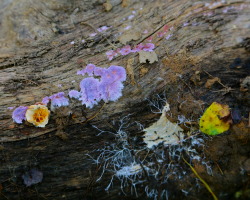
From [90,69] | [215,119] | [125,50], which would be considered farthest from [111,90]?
[215,119]

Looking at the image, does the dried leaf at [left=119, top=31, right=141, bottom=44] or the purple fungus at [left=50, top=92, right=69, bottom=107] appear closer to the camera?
the purple fungus at [left=50, top=92, right=69, bottom=107]

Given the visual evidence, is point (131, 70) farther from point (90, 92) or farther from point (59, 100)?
point (59, 100)

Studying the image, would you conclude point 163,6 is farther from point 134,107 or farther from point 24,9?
point 24,9

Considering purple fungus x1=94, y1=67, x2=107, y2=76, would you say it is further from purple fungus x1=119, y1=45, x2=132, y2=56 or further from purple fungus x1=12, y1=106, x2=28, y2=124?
purple fungus x1=12, y1=106, x2=28, y2=124

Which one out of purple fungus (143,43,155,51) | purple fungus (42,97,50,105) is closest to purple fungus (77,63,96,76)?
purple fungus (42,97,50,105)

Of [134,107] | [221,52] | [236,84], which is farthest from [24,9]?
[236,84]

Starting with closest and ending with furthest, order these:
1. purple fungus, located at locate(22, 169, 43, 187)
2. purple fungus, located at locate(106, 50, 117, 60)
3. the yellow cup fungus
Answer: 1. the yellow cup fungus
2. purple fungus, located at locate(22, 169, 43, 187)
3. purple fungus, located at locate(106, 50, 117, 60)
